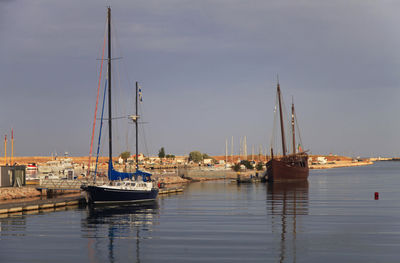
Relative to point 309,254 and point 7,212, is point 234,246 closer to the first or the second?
point 309,254

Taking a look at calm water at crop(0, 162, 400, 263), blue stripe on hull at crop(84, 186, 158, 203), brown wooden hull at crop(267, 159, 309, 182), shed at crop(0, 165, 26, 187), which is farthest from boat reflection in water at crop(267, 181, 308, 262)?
brown wooden hull at crop(267, 159, 309, 182)

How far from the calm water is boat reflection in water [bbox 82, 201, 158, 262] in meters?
0.06

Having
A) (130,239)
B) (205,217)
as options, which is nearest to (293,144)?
(205,217)

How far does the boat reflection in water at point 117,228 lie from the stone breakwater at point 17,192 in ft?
50.1

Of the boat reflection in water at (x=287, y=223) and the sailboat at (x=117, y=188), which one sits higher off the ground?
the sailboat at (x=117, y=188)

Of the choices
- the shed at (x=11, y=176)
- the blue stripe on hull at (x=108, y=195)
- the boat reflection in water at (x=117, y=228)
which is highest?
the shed at (x=11, y=176)

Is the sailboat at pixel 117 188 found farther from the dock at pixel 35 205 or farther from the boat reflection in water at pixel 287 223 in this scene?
the boat reflection in water at pixel 287 223

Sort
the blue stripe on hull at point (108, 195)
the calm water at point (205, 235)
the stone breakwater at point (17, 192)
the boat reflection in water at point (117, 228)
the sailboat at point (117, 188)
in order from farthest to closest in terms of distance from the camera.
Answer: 1. the stone breakwater at point (17, 192)
2. the sailboat at point (117, 188)
3. the blue stripe on hull at point (108, 195)
4. the boat reflection in water at point (117, 228)
5. the calm water at point (205, 235)

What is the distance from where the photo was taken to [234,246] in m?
32.1

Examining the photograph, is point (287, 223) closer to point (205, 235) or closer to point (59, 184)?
point (205, 235)

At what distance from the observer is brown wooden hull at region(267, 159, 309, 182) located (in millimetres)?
118812

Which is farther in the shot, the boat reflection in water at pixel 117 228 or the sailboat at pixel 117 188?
the sailboat at pixel 117 188

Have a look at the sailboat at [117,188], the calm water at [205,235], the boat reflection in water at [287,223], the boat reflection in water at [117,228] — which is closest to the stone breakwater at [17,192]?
the sailboat at [117,188]

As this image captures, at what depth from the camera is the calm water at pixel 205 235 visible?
29.2 metres
